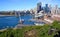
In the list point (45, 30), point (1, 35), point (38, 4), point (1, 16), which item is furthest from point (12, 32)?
point (1, 16)

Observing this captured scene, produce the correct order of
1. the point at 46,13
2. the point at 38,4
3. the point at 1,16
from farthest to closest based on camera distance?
the point at 1,16, the point at 46,13, the point at 38,4

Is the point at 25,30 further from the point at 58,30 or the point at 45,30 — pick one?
the point at 58,30

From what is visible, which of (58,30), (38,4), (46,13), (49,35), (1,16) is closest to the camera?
(49,35)

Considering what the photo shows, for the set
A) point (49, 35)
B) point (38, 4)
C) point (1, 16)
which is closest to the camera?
point (49, 35)

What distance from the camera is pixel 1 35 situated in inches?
262

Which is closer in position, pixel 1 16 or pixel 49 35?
pixel 49 35

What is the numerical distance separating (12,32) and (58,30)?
1989 millimetres

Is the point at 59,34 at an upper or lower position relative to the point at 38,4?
lower

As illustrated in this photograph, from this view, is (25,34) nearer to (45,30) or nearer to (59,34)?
(45,30)

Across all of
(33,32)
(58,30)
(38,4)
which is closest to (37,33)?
(33,32)

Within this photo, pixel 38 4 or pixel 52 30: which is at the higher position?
pixel 38 4

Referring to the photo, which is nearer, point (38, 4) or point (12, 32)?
point (12, 32)

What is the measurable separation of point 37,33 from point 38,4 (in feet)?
38.8

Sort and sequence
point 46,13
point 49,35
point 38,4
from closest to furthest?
point 49,35
point 38,4
point 46,13
